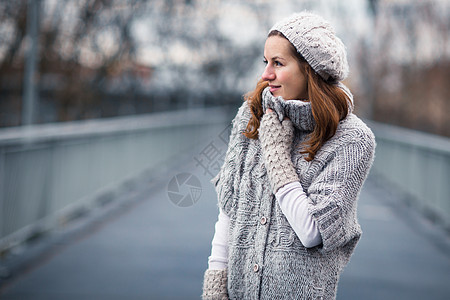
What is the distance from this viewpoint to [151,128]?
13.0 meters

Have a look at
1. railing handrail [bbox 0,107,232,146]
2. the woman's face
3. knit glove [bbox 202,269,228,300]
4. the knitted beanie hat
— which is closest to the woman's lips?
the woman's face

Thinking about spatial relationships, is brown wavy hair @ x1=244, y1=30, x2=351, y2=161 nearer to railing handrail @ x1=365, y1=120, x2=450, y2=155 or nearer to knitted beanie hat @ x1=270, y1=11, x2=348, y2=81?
knitted beanie hat @ x1=270, y1=11, x2=348, y2=81

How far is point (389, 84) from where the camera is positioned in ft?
73.7

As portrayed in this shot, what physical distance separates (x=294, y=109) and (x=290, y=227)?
42 centimetres

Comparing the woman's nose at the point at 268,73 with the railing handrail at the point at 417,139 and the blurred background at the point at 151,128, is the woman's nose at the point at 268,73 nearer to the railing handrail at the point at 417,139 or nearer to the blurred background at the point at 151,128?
the blurred background at the point at 151,128

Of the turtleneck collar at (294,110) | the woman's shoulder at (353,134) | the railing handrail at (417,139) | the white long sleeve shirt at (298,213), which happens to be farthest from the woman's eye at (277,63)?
the railing handrail at (417,139)

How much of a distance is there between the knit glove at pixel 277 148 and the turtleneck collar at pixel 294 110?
0.02 meters

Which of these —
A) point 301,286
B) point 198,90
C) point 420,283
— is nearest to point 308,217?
point 301,286

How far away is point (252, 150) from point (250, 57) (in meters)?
23.3

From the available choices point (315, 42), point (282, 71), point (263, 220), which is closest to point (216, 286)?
point (263, 220)

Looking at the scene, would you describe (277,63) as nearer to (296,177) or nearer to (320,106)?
(320,106)

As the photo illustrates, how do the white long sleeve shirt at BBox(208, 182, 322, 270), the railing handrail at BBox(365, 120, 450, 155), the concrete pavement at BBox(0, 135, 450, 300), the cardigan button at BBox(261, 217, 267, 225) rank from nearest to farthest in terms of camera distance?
the white long sleeve shirt at BBox(208, 182, 322, 270), the cardigan button at BBox(261, 217, 267, 225), the concrete pavement at BBox(0, 135, 450, 300), the railing handrail at BBox(365, 120, 450, 155)

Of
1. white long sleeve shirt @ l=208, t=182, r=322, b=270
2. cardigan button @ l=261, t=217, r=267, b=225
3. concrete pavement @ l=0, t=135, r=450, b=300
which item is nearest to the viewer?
white long sleeve shirt @ l=208, t=182, r=322, b=270

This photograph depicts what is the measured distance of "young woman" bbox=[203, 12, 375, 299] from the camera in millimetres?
2189
